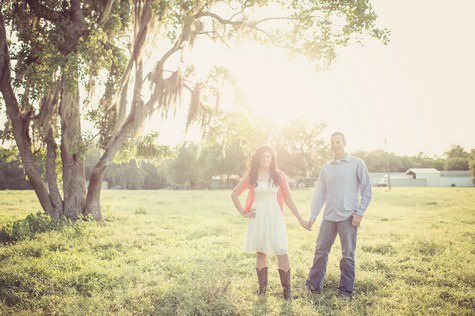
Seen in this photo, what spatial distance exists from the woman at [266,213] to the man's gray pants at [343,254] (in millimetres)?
373

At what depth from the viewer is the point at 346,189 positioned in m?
4.67

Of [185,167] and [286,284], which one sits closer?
[286,284]

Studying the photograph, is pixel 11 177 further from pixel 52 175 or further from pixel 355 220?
pixel 355 220

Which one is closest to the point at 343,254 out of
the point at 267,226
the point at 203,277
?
the point at 267,226

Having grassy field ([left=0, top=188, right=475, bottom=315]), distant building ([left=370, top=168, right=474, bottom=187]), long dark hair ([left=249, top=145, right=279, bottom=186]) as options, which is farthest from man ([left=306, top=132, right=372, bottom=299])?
distant building ([left=370, top=168, right=474, bottom=187])

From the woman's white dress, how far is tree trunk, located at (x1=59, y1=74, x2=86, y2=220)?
697 centimetres

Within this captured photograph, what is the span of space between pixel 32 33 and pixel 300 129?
47.9m

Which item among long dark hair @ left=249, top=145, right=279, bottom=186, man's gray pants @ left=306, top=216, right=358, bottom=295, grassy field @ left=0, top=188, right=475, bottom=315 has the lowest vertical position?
grassy field @ left=0, top=188, right=475, bottom=315

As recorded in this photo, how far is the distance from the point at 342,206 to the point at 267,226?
1.11 meters

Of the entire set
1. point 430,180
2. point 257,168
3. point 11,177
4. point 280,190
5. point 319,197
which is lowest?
point 430,180

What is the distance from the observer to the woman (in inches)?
176

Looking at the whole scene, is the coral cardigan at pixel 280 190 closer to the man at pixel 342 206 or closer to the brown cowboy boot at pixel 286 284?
the man at pixel 342 206

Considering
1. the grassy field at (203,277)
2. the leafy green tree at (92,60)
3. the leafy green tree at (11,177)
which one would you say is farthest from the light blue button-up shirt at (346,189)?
the leafy green tree at (11,177)

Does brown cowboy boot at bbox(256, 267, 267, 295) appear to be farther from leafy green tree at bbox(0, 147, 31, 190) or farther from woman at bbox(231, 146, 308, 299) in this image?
leafy green tree at bbox(0, 147, 31, 190)
